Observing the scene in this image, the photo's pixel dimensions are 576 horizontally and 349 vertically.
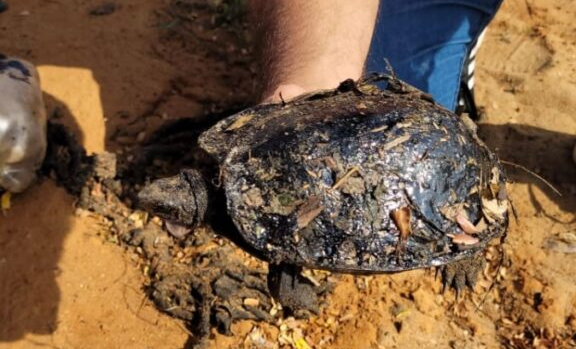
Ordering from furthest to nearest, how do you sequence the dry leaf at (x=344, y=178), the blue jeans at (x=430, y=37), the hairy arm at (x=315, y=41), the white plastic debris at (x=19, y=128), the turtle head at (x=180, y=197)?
the blue jeans at (x=430, y=37) < the white plastic debris at (x=19, y=128) < the hairy arm at (x=315, y=41) < the turtle head at (x=180, y=197) < the dry leaf at (x=344, y=178)

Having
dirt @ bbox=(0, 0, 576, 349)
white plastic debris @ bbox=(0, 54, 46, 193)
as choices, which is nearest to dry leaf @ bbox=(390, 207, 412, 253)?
dirt @ bbox=(0, 0, 576, 349)

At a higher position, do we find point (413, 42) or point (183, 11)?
point (413, 42)

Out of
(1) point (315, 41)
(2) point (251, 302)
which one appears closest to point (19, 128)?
(2) point (251, 302)

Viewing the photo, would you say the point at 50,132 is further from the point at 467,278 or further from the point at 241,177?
the point at 467,278

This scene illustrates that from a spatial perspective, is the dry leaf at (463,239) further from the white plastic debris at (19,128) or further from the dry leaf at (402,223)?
the white plastic debris at (19,128)

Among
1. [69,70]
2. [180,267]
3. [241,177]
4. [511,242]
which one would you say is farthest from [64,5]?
[511,242]

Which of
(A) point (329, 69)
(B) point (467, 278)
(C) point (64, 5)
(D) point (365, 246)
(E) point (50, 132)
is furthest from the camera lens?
(C) point (64, 5)

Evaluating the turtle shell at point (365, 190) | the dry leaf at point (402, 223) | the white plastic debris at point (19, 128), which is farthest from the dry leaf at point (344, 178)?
the white plastic debris at point (19, 128)
